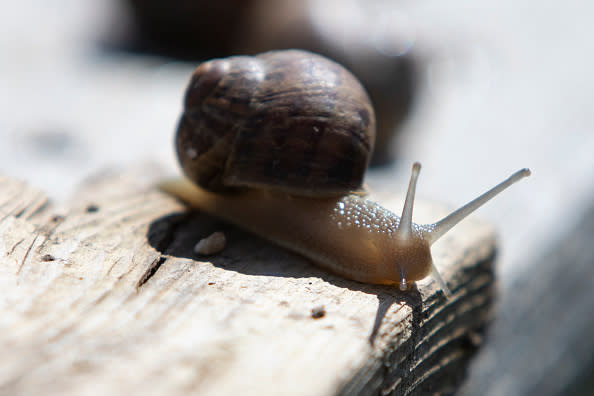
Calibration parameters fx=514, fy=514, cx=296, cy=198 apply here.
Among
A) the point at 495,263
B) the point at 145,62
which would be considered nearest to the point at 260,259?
the point at 495,263

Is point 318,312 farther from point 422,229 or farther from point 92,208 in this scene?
point 92,208

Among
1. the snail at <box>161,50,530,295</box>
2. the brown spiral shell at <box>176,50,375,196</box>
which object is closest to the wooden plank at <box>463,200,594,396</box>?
the snail at <box>161,50,530,295</box>

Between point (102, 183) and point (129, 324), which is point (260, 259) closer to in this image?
point (129, 324)

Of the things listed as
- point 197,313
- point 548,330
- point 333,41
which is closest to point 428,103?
point 333,41

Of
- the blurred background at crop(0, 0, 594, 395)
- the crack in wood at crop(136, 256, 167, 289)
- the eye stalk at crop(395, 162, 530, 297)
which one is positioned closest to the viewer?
the crack in wood at crop(136, 256, 167, 289)

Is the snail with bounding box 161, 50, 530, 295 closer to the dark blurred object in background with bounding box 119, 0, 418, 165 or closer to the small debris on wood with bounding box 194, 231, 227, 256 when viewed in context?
the small debris on wood with bounding box 194, 231, 227, 256

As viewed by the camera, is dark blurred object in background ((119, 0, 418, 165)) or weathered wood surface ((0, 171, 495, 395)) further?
dark blurred object in background ((119, 0, 418, 165))

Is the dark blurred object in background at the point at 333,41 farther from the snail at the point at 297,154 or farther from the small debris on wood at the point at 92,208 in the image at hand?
the small debris on wood at the point at 92,208
